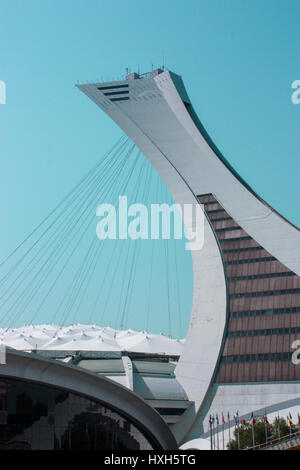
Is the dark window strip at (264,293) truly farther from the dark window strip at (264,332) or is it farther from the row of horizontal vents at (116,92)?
the row of horizontal vents at (116,92)

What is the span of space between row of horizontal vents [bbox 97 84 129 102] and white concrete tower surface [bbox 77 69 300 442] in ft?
0.45

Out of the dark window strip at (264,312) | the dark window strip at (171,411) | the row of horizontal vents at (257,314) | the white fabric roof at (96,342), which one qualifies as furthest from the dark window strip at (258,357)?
the white fabric roof at (96,342)

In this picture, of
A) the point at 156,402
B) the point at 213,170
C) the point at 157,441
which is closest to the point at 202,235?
the point at 213,170

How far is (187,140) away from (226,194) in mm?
10094

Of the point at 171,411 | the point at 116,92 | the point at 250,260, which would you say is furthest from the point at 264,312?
the point at 116,92

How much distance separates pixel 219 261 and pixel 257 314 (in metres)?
8.05

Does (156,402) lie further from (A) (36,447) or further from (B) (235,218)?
(A) (36,447)

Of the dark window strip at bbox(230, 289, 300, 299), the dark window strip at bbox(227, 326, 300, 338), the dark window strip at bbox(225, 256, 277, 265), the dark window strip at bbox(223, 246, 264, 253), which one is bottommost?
the dark window strip at bbox(227, 326, 300, 338)

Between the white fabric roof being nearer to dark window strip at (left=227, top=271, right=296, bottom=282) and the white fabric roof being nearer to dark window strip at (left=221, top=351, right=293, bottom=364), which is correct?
dark window strip at (left=227, top=271, right=296, bottom=282)

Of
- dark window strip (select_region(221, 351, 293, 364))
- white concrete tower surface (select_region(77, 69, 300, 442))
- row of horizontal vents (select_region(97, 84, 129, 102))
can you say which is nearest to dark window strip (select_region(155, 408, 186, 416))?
white concrete tower surface (select_region(77, 69, 300, 442))

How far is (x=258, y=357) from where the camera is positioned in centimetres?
5772

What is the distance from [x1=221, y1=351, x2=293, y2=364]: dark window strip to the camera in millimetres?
57031

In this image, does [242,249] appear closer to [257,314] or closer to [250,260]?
[250,260]

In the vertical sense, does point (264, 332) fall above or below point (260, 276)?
below
